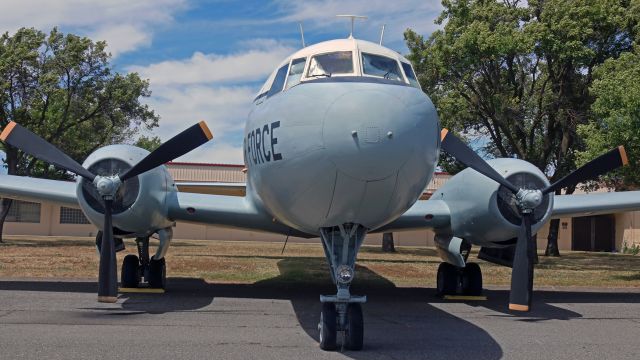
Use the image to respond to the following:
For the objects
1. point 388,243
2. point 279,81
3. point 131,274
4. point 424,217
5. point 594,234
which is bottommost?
point 388,243

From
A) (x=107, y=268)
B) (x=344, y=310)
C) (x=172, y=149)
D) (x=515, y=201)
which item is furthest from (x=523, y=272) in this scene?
(x=107, y=268)

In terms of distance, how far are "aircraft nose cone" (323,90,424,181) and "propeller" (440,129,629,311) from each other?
346 centimetres

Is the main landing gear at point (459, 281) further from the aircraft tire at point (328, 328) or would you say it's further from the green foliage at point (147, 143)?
the green foliage at point (147, 143)

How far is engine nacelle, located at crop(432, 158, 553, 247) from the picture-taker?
11.6m

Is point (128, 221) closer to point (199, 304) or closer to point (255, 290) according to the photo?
point (199, 304)

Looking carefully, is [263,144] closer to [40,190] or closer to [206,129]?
[206,129]

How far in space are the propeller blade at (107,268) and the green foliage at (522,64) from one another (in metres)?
18.0

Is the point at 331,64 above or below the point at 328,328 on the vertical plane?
above

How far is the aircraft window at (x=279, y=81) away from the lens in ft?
29.8

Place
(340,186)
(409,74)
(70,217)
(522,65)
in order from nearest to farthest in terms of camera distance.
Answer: (340,186) → (409,74) → (522,65) → (70,217)

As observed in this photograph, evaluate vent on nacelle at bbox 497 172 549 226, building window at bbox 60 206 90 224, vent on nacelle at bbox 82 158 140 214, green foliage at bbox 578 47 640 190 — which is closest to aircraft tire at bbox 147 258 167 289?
vent on nacelle at bbox 82 158 140 214

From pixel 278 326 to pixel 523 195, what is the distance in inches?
186

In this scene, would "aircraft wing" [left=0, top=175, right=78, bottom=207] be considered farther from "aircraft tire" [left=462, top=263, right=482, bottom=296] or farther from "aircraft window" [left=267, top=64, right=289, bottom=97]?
"aircraft tire" [left=462, top=263, right=482, bottom=296]

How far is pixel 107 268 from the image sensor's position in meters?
10.1
